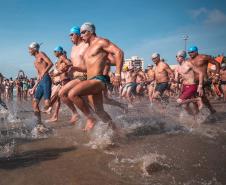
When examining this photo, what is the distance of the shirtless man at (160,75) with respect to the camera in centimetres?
1038

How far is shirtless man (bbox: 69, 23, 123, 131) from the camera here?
5.08m

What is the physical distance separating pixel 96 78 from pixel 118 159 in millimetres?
1785

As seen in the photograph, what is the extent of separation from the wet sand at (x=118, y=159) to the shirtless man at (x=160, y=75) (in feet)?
15.5

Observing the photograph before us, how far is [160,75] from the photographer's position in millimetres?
10469

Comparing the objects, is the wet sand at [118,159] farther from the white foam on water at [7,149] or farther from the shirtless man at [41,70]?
the shirtless man at [41,70]

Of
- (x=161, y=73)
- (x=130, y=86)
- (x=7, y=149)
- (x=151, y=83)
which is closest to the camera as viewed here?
(x=7, y=149)

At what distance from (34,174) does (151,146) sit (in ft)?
6.30

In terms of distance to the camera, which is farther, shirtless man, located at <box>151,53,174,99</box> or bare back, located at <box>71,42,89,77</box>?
shirtless man, located at <box>151,53,174,99</box>

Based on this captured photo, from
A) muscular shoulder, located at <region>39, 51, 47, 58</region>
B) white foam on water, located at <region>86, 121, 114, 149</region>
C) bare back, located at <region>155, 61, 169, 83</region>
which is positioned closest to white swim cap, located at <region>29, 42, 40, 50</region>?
muscular shoulder, located at <region>39, 51, 47, 58</region>

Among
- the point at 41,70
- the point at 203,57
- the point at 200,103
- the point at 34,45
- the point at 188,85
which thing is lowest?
the point at 200,103

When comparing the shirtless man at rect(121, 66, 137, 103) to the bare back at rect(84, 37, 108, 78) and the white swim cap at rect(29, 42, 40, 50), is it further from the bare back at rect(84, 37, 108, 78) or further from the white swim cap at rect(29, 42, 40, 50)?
the bare back at rect(84, 37, 108, 78)

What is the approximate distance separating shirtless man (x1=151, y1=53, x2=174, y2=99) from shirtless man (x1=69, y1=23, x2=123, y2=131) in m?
5.25

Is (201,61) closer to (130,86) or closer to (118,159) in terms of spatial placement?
(118,159)

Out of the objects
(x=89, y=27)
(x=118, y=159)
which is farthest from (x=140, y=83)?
(x=118, y=159)
